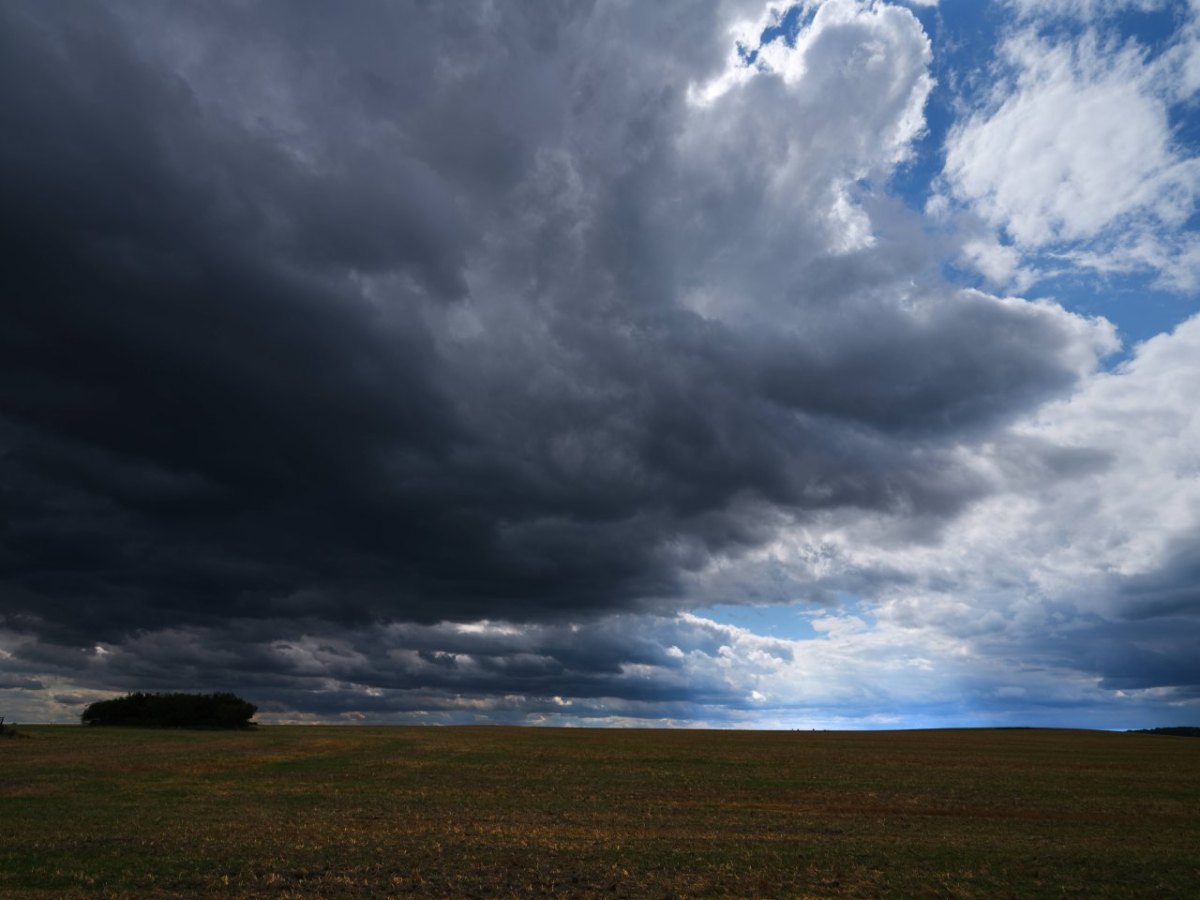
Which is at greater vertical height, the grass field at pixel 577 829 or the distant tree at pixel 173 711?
the distant tree at pixel 173 711

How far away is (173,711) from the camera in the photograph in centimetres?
11412

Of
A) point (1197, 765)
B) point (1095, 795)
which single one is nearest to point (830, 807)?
point (1095, 795)

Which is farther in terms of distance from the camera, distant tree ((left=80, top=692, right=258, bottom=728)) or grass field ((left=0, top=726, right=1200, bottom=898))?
distant tree ((left=80, top=692, right=258, bottom=728))

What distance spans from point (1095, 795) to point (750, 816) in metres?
23.2

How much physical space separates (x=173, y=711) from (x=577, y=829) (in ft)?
354

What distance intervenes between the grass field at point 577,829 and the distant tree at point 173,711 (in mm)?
59137

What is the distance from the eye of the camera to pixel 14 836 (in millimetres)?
25062

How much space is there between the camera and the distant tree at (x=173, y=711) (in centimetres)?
11134

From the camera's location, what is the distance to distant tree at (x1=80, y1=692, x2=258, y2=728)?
111 m

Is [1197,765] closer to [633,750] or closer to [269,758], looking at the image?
[633,750]

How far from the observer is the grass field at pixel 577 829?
20.2 metres

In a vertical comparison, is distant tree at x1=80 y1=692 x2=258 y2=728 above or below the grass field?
above

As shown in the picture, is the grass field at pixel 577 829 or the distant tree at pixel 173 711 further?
the distant tree at pixel 173 711

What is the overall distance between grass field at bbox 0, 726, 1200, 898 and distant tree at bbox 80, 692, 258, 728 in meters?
59.1
